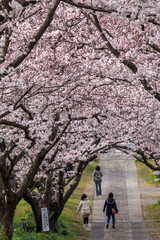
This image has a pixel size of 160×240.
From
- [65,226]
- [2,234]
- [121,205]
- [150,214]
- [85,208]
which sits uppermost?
[121,205]

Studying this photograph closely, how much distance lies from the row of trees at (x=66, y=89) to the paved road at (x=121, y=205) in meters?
2.32

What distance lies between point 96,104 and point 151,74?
3414mm

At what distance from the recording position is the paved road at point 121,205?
617 inches

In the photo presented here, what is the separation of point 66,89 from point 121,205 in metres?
11.4

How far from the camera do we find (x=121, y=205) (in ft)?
69.7

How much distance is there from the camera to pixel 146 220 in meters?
18.0

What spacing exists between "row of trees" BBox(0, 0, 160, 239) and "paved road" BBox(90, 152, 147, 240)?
232 cm

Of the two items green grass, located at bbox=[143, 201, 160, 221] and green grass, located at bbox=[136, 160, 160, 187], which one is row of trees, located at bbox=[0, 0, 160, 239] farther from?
green grass, located at bbox=[136, 160, 160, 187]

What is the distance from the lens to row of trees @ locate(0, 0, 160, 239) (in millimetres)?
9055

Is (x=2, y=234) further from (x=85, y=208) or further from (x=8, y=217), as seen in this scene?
(x=85, y=208)

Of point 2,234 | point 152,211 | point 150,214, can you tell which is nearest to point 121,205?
point 152,211

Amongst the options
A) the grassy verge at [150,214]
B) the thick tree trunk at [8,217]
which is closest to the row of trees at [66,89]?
the thick tree trunk at [8,217]

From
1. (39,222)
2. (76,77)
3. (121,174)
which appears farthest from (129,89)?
(121,174)

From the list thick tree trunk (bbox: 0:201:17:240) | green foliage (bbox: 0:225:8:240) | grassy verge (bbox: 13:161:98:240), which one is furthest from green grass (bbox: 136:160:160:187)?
green foliage (bbox: 0:225:8:240)
